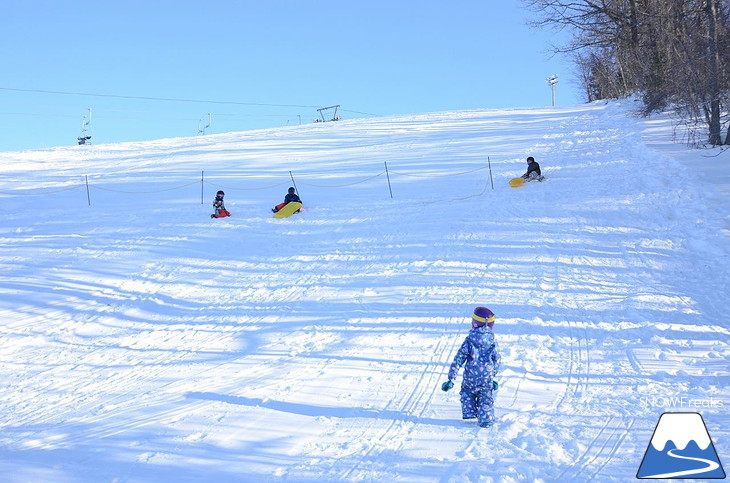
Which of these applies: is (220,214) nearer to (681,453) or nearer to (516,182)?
(516,182)

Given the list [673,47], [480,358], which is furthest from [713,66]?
[480,358]

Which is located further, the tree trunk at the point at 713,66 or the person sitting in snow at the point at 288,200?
the person sitting in snow at the point at 288,200

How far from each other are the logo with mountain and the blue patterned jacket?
1.63 m

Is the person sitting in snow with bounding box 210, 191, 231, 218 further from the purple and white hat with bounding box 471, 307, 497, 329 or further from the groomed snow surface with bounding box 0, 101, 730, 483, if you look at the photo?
the purple and white hat with bounding box 471, 307, 497, 329

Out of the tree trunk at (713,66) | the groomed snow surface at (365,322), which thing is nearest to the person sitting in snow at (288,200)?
the groomed snow surface at (365,322)

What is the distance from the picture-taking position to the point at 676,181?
15.6 m

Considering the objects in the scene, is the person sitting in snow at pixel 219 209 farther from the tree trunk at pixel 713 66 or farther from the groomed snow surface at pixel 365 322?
the tree trunk at pixel 713 66

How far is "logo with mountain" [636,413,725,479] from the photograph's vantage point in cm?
468

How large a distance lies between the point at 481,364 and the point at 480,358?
0.07 m

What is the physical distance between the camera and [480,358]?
5.96 meters

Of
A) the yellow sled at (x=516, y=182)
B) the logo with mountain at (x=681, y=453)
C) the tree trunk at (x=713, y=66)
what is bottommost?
the logo with mountain at (x=681, y=453)

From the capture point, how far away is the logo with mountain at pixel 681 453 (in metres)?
4.68

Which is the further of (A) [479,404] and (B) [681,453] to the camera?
(A) [479,404]

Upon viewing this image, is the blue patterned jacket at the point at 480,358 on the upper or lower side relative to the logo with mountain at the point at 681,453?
upper
